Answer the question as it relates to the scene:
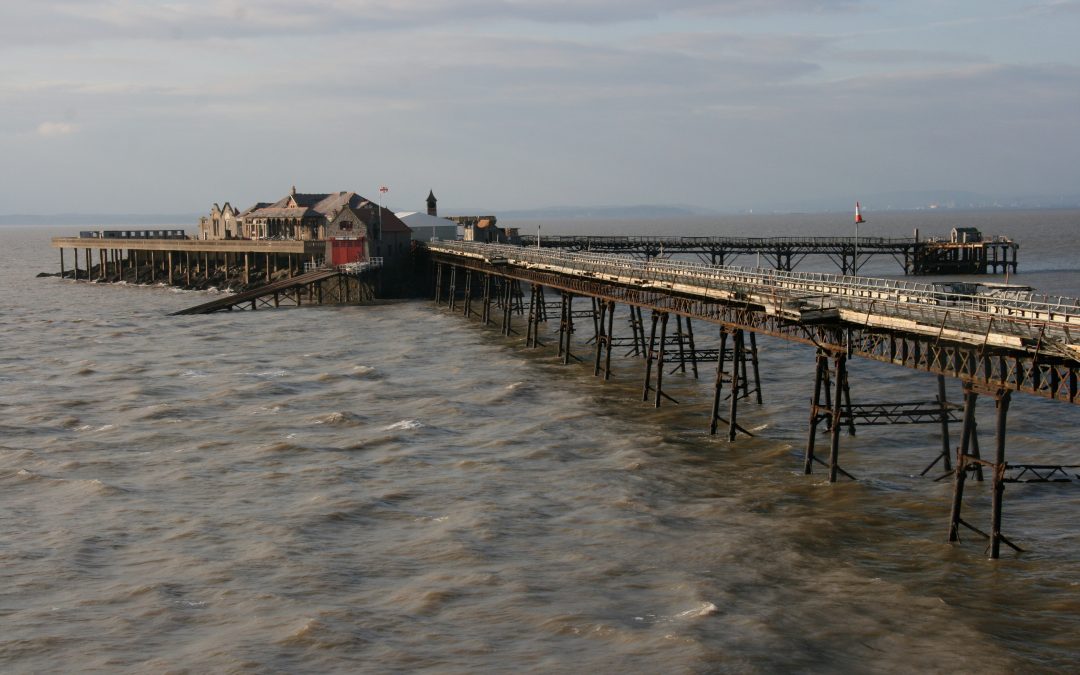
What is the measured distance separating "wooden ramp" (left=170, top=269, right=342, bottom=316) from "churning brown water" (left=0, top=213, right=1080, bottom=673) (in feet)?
123

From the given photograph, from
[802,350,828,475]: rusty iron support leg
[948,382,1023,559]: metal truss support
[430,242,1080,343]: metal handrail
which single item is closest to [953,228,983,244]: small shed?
[430,242,1080,343]: metal handrail

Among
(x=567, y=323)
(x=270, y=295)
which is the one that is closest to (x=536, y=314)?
(x=567, y=323)

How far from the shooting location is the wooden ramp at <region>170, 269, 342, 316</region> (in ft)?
313

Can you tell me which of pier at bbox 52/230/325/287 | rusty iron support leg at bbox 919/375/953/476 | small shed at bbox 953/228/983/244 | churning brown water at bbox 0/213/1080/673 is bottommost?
churning brown water at bbox 0/213/1080/673

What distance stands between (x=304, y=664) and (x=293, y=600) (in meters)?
3.68

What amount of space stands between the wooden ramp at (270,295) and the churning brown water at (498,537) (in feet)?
123

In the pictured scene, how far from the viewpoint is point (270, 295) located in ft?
339

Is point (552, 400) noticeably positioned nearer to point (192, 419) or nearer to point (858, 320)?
point (192, 419)

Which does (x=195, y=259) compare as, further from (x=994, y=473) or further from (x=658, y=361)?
(x=994, y=473)

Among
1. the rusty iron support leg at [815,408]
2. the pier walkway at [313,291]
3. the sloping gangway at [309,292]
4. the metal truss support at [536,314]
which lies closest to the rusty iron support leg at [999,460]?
the rusty iron support leg at [815,408]

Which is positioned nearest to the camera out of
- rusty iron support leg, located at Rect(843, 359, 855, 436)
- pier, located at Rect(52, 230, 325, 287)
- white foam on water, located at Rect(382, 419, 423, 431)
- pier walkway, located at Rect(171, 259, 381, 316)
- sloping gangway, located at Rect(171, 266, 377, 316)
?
rusty iron support leg, located at Rect(843, 359, 855, 436)

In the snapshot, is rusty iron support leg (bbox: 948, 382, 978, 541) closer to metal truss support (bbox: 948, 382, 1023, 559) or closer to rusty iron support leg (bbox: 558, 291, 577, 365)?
metal truss support (bbox: 948, 382, 1023, 559)

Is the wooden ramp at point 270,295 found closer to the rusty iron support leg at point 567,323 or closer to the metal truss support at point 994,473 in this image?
the rusty iron support leg at point 567,323

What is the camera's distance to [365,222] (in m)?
109
